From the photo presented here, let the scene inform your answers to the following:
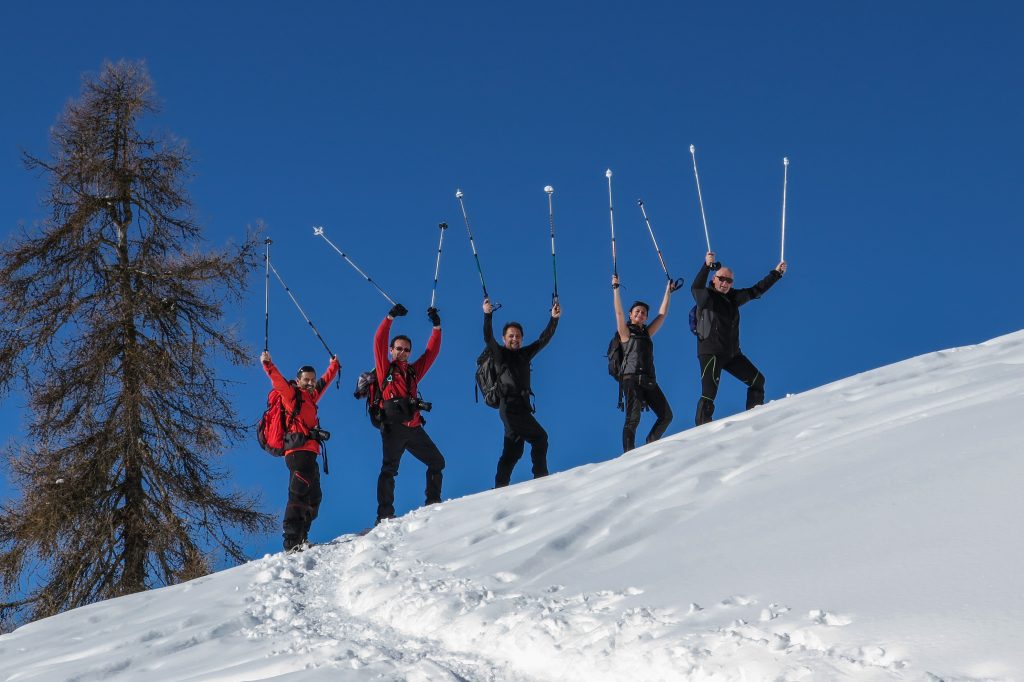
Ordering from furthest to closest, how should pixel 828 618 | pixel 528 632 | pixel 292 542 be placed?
1. pixel 292 542
2. pixel 528 632
3. pixel 828 618

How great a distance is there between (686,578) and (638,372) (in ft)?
15.0

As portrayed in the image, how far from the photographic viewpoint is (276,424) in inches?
377

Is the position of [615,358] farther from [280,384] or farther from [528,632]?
[528,632]

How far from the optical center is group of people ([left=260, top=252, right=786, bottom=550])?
9758 millimetres

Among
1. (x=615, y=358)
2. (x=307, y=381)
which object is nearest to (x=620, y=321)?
(x=615, y=358)

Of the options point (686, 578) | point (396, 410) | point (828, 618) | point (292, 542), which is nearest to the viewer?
point (828, 618)

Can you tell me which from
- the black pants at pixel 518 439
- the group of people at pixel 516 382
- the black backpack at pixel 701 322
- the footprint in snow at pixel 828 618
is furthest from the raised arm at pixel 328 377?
the footprint in snow at pixel 828 618

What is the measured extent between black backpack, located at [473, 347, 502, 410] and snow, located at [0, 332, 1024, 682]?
1.13m

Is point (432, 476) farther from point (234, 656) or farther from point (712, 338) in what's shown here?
point (234, 656)

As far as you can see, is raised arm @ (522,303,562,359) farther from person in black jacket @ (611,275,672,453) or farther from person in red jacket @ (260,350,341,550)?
person in red jacket @ (260,350,341,550)

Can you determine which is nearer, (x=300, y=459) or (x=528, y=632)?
(x=528, y=632)

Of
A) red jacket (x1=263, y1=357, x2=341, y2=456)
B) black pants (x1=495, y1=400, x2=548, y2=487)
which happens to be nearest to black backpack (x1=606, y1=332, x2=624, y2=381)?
black pants (x1=495, y1=400, x2=548, y2=487)

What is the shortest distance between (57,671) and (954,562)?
5642mm

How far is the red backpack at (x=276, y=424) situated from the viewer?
9539 mm
